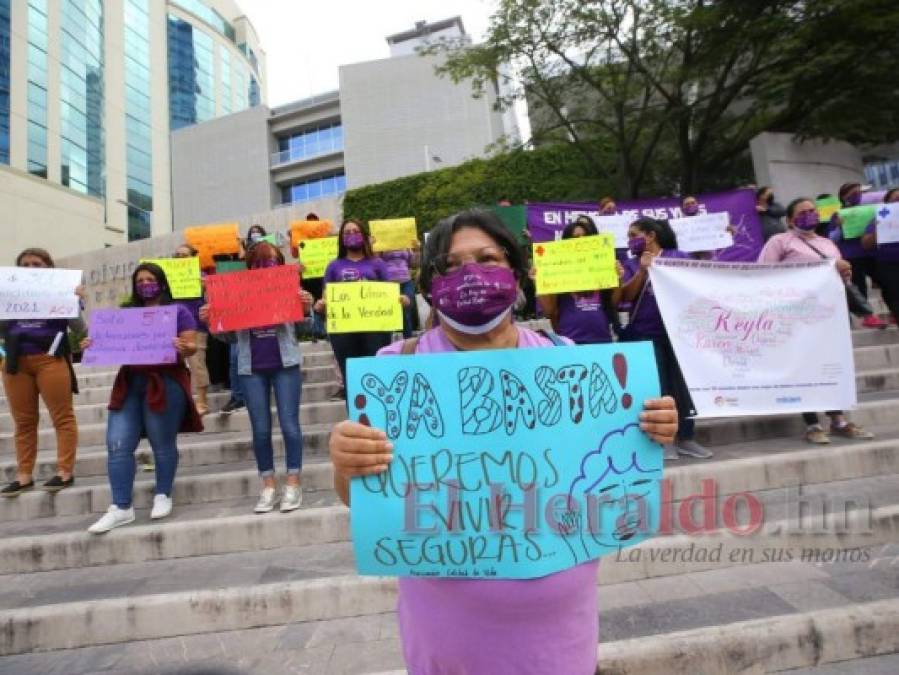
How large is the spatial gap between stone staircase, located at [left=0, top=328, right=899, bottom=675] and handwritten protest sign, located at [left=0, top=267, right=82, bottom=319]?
1409mm

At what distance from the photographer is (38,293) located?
4102 millimetres

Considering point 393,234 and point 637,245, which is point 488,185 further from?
point 637,245

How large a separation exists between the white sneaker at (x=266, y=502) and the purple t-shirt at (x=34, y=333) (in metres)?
2.13

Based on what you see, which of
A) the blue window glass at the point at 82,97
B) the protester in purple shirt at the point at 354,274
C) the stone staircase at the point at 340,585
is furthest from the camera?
the blue window glass at the point at 82,97

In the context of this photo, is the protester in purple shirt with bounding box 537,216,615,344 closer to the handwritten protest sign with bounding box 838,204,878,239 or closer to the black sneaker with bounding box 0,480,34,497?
the handwritten protest sign with bounding box 838,204,878,239

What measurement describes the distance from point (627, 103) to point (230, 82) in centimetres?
6635

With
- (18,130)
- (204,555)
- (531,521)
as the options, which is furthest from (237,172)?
(531,521)

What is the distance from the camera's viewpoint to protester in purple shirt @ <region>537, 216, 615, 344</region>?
422 cm

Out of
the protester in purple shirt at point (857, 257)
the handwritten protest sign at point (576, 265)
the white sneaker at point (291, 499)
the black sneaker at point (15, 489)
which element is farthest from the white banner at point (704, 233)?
the black sneaker at point (15, 489)

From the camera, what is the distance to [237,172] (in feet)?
117

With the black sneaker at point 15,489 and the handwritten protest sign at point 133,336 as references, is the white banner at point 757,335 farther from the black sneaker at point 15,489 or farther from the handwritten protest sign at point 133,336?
the black sneaker at point 15,489

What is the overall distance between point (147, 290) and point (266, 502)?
5.86 ft

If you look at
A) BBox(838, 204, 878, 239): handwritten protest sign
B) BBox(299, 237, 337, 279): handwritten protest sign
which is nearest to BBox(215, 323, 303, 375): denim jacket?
BBox(299, 237, 337, 279): handwritten protest sign

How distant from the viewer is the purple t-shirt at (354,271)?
4.48 m
